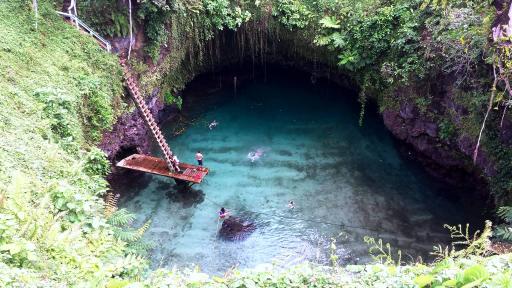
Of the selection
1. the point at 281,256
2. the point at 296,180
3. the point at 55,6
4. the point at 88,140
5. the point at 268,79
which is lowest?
the point at 281,256

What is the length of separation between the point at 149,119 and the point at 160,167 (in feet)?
5.32

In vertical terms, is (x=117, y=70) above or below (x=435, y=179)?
above

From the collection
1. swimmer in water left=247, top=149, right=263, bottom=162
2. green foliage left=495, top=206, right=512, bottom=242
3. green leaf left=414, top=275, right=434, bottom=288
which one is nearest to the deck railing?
swimmer in water left=247, top=149, right=263, bottom=162

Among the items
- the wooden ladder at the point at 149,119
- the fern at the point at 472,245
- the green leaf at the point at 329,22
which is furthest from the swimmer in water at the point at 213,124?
the fern at the point at 472,245

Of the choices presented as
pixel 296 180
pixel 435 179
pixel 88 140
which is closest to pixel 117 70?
pixel 88 140

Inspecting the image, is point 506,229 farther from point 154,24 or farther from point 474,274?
point 154,24

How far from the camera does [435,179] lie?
14.5 metres

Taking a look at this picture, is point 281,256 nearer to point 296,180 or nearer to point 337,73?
point 296,180

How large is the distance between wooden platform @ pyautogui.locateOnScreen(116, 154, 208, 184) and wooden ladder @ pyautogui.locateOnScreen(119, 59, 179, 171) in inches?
10.1

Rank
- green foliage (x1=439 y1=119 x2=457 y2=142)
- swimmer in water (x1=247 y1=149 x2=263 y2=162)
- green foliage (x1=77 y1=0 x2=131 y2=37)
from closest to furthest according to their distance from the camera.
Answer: green foliage (x1=439 y1=119 x2=457 y2=142) < green foliage (x1=77 y1=0 x2=131 y2=37) < swimmer in water (x1=247 y1=149 x2=263 y2=162)

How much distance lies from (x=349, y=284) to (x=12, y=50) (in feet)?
36.0

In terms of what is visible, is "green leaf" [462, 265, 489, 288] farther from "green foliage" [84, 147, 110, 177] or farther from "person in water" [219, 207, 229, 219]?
"green foliage" [84, 147, 110, 177]

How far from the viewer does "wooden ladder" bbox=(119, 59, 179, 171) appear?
1364cm

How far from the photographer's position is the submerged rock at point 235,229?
40.0ft
